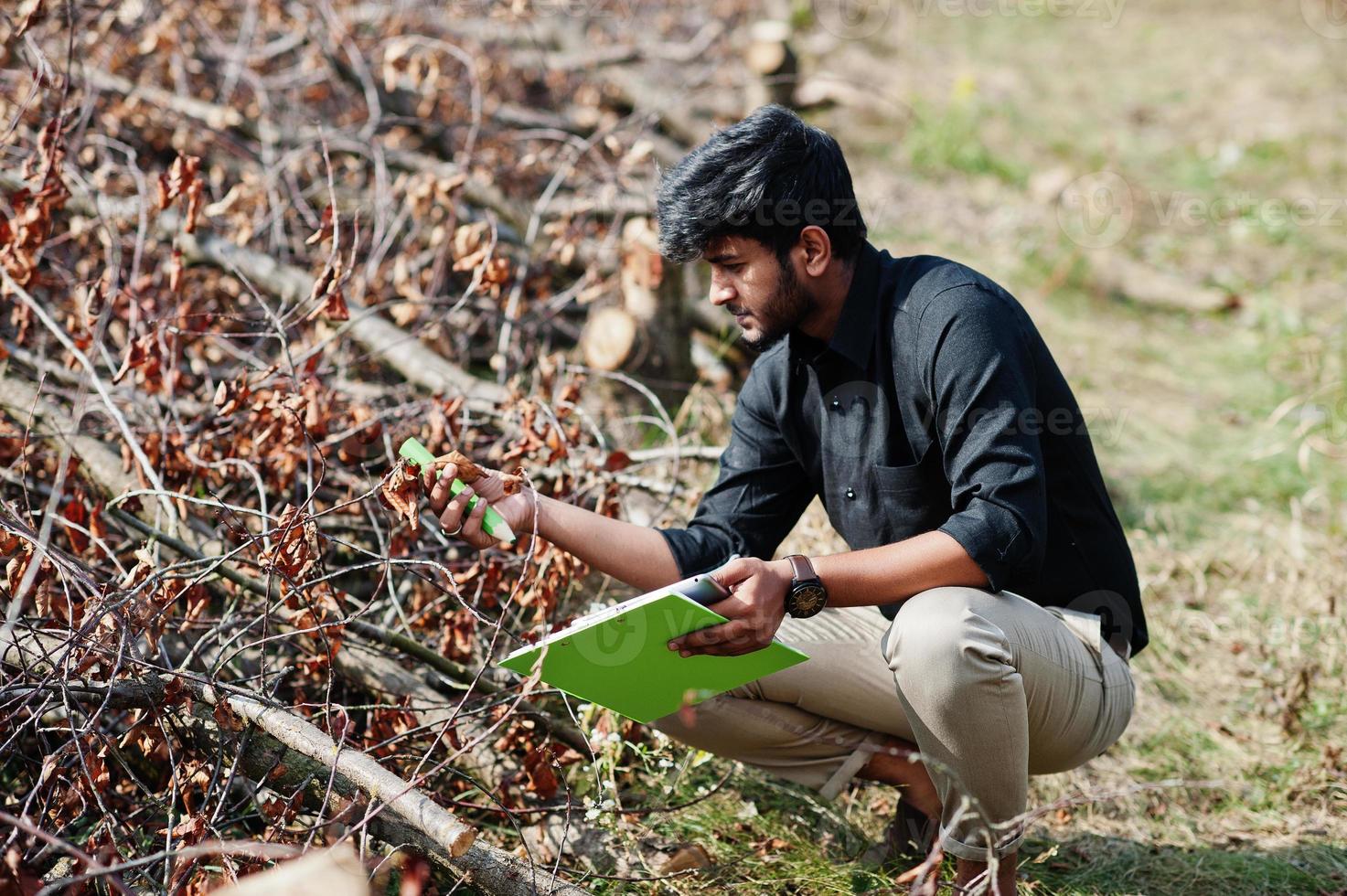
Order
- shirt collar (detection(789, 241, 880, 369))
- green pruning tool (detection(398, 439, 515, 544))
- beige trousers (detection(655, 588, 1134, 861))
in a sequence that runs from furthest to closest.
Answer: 1. shirt collar (detection(789, 241, 880, 369))
2. green pruning tool (detection(398, 439, 515, 544))
3. beige trousers (detection(655, 588, 1134, 861))

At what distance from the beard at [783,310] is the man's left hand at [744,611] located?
445mm

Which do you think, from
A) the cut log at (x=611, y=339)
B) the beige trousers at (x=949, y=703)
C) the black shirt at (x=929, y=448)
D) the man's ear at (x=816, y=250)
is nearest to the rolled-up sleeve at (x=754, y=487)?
the black shirt at (x=929, y=448)

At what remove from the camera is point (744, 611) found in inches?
78.2

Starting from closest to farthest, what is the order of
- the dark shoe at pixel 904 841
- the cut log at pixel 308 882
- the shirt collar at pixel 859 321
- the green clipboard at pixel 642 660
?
the cut log at pixel 308 882, the green clipboard at pixel 642 660, the shirt collar at pixel 859 321, the dark shoe at pixel 904 841

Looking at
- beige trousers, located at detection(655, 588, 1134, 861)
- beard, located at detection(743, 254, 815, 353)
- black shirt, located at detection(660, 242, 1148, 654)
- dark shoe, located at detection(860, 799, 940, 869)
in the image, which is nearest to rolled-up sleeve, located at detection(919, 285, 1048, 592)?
black shirt, located at detection(660, 242, 1148, 654)

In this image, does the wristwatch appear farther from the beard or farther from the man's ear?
the man's ear

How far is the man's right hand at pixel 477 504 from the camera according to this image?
6.89 ft

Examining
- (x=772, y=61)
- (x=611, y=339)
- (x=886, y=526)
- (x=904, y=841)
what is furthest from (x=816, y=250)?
(x=772, y=61)

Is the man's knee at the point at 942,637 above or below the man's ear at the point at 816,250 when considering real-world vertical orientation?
below

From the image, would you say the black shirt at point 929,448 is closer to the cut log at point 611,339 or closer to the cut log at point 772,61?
the cut log at point 611,339

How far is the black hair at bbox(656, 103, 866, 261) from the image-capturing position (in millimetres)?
2109

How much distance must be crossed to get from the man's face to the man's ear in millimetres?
37

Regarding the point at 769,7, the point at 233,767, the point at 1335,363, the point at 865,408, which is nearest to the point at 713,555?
the point at 865,408

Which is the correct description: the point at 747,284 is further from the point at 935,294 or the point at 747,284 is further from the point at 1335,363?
the point at 1335,363
